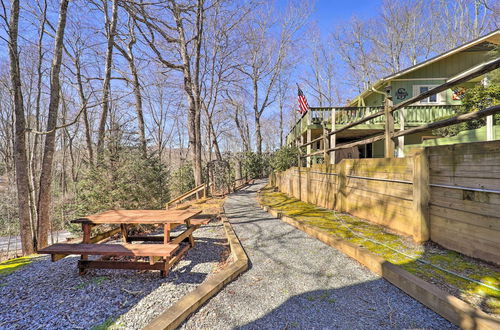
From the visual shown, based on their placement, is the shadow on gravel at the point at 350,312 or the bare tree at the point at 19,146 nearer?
the shadow on gravel at the point at 350,312

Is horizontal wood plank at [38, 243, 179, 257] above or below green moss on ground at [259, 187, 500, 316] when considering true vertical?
above

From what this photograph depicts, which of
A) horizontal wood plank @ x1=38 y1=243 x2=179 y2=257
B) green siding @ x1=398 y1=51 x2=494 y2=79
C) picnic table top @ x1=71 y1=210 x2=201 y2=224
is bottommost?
horizontal wood plank @ x1=38 y1=243 x2=179 y2=257

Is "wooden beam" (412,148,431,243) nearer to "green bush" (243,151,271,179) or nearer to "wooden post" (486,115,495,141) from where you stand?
"wooden post" (486,115,495,141)

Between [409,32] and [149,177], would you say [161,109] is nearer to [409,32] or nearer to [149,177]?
[149,177]

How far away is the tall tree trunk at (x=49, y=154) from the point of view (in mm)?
6164

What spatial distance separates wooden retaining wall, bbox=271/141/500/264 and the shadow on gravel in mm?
1027

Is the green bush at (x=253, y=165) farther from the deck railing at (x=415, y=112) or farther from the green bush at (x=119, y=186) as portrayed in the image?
the green bush at (x=119, y=186)

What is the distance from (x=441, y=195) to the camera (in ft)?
8.98

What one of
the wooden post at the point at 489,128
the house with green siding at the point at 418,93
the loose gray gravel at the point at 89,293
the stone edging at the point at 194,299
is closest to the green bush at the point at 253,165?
the house with green siding at the point at 418,93

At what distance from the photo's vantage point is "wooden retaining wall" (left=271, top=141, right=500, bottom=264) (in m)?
2.24

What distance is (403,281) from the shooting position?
7.39 feet

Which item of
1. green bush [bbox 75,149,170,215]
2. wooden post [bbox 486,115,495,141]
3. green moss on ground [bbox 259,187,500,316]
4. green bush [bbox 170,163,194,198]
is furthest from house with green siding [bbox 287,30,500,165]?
green bush [bbox 170,163,194,198]

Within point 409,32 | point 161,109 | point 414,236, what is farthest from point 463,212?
point 161,109

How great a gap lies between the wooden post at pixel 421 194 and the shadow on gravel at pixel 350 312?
109 centimetres
